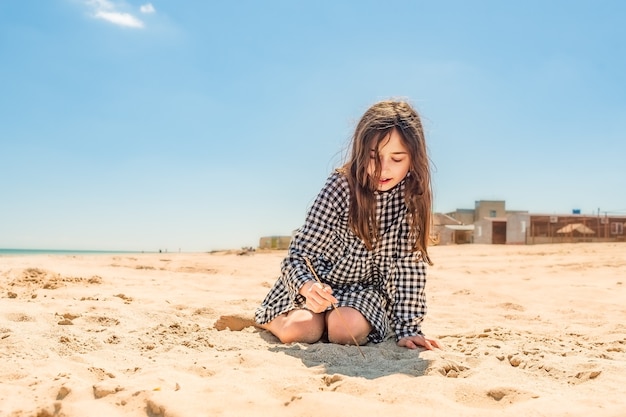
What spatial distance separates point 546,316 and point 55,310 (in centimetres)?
331

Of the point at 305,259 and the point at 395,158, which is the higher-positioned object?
the point at 395,158

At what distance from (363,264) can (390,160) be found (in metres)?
0.60

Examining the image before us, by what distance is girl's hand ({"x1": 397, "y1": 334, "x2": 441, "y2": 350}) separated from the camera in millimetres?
2680

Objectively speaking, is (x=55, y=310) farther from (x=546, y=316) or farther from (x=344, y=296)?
(x=546, y=316)

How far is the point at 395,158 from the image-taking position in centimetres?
277

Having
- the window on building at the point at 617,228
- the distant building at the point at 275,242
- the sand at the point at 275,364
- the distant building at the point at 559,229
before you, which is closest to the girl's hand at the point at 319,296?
the sand at the point at 275,364

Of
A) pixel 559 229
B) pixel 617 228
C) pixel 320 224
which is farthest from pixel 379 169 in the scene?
pixel 617 228

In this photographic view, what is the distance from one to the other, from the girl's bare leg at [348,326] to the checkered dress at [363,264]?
4 cm

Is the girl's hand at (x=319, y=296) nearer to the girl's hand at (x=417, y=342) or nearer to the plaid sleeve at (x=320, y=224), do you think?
the plaid sleeve at (x=320, y=224)

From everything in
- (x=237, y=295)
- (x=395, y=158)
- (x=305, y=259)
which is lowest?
(x=237, y=295)

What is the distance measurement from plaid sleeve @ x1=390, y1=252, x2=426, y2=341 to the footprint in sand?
0.82 meters

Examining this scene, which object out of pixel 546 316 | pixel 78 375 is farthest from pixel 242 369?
pixel 546 316

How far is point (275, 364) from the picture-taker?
2217mm

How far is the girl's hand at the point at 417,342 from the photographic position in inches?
105
